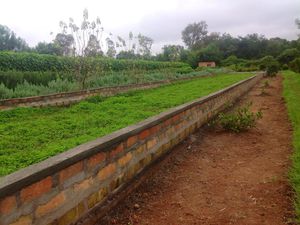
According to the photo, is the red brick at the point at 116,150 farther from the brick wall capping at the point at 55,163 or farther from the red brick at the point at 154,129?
the red brick at the point at 154,129

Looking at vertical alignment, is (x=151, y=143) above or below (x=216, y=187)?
above

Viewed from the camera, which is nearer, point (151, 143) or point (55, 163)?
point (55, 163)

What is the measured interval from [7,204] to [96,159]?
98 cm

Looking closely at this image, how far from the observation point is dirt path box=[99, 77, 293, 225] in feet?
9.89

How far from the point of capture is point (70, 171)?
245 cm

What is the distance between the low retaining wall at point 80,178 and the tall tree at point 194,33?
8496cm

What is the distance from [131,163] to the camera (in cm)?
346

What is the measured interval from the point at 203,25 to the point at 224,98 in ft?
269

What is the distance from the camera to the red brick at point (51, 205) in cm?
215

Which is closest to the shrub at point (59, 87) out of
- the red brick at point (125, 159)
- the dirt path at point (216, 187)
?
the dirt path at point (216, 187)

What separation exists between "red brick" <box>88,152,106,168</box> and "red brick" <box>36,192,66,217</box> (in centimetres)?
40

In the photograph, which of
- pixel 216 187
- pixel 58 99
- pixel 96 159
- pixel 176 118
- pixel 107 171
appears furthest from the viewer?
pixel 58 99

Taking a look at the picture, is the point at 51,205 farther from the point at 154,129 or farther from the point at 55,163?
the point at 154,129


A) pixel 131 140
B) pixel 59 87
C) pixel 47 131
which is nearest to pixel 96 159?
pixel 131 140
